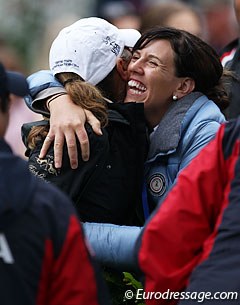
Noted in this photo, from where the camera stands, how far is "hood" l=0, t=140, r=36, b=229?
3.12m

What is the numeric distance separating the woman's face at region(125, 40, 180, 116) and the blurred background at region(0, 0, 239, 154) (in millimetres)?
4181

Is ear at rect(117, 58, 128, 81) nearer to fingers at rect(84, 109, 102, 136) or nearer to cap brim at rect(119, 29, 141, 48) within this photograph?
cap brim at rect(119, 29, 141, 48)

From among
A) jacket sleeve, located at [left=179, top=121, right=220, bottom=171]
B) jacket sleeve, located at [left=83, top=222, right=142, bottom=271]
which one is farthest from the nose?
jacket sleeve, located at [left=83, top=222, right=142, bottom=271]

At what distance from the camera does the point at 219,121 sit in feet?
14.6

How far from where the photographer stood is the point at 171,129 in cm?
441

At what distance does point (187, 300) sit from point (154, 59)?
4.51 ft

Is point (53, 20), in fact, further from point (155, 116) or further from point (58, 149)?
point (58, 149)

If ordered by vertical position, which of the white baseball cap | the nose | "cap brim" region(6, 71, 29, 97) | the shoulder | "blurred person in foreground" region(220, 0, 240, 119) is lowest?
"blurred person in foreground" region(220, 0, 240, 119)

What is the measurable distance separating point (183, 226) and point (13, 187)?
71 centimetres

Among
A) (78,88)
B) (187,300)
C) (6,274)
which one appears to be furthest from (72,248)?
(78,88)

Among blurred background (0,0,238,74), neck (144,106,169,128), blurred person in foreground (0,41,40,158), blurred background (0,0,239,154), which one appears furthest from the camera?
blurred background (0,0,238,74)

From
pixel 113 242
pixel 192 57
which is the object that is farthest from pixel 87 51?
pixel 113 242

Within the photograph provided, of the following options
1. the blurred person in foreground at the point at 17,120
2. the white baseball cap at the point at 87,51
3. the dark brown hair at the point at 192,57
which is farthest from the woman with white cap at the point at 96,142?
the blurred person in foreground at the point at 17,120

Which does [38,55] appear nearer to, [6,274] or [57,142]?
[57,142]
